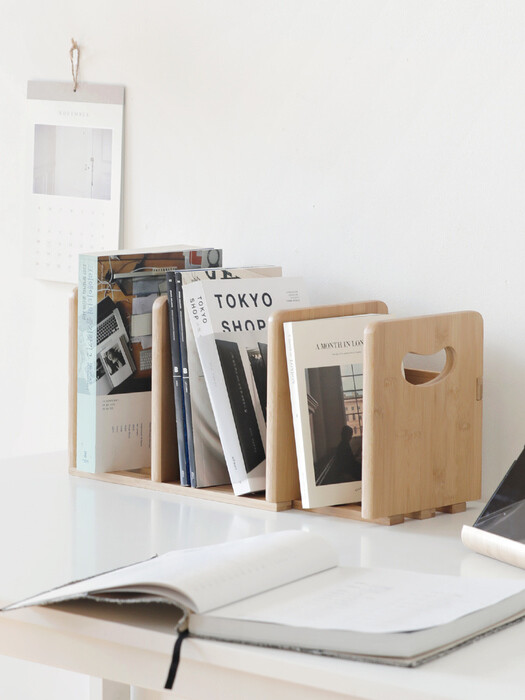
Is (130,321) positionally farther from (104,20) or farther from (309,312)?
(104,20)

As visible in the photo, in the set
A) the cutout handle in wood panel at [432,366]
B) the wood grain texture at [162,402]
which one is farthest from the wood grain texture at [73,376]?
the cutout handle in wood panel at [432,366]

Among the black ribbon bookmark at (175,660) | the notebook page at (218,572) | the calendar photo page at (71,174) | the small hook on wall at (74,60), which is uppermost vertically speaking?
the small hook on wall at (74,60)

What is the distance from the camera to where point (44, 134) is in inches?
69.4

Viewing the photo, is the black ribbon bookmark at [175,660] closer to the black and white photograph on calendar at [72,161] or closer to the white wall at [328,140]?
the white wall at [328,140]

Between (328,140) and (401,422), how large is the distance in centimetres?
48

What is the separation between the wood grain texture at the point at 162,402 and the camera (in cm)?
130

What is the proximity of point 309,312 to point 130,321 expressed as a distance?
0.90ft

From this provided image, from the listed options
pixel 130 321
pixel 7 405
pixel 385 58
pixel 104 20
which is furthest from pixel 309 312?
pixel 7 405

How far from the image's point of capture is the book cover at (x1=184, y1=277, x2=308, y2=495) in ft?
4.08

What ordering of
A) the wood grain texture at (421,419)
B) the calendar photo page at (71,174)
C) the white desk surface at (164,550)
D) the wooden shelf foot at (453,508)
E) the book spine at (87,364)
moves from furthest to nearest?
the calendar photo page at (71,174) < the book spine at (87,364) < the wooden shelf foot at (453,508) < the wood grain texture at (421,419) < the white desk surface at (164,550)

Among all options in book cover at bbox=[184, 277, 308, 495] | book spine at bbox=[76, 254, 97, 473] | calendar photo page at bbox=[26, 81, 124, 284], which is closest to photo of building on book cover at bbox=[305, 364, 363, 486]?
book cover at bbox=[184, 277, 308, 495]

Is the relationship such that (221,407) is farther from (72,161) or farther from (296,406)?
(72,161)

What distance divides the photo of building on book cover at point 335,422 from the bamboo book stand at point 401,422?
1.3 inches

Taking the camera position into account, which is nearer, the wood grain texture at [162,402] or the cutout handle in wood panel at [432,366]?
the cutout handle in wood panel at [432,366]
